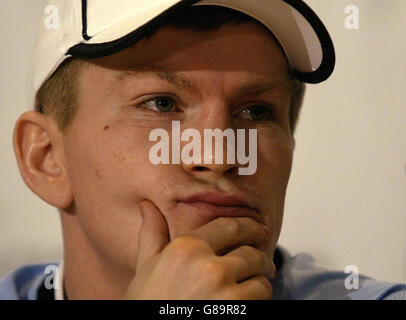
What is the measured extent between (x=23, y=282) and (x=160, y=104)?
0.60 m

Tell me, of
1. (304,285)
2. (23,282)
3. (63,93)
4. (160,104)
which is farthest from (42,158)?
(304,285)

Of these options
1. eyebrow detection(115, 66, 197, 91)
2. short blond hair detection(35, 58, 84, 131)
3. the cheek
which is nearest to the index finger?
the cheek

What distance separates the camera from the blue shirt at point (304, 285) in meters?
1.10

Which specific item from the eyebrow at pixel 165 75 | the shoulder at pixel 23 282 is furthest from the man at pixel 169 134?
the shoulder at pixel 23 282

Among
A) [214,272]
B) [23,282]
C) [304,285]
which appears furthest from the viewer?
[23,282]

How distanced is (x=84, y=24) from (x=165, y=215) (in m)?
0.32

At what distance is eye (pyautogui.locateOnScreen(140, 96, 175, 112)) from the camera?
0.98 m

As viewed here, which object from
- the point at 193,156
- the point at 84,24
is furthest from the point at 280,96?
the point at 84,24

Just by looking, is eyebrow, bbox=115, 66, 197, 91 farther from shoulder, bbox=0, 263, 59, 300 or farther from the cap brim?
shoulder, bbox=0, 263, 59, 300

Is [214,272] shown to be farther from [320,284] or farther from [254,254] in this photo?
[320,284]

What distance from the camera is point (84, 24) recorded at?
969mm

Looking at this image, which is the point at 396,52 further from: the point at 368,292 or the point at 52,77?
the point at 52,77

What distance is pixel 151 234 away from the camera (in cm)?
90
